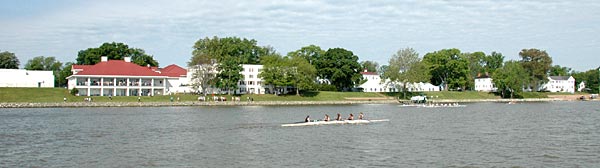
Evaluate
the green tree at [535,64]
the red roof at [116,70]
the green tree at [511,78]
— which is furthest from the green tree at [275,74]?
the green tree at [535,64]

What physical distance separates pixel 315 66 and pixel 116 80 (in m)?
42.6

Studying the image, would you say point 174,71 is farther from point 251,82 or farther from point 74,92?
point 74,92

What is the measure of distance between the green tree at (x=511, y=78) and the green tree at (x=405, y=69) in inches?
806

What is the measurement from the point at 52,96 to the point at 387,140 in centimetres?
6790

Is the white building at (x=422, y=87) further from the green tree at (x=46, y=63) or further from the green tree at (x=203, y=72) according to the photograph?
the green tree at (x=46, y=63)

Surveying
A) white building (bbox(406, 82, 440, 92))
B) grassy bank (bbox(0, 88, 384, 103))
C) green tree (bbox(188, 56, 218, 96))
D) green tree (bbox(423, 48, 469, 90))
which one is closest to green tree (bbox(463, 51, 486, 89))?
green tree (bbox(423, 48, 469, 90))

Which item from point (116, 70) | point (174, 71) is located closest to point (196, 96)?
point (116, 70)

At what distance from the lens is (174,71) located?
113500 millimetres

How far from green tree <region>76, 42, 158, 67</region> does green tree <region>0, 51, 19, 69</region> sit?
739 inches

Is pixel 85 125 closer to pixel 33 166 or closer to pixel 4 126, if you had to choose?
pixel 4 126

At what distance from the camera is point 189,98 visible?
310 feet

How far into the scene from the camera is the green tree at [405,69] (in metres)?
110

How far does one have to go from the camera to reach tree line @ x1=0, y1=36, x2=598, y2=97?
334 ft

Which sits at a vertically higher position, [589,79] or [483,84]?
[589,79]
